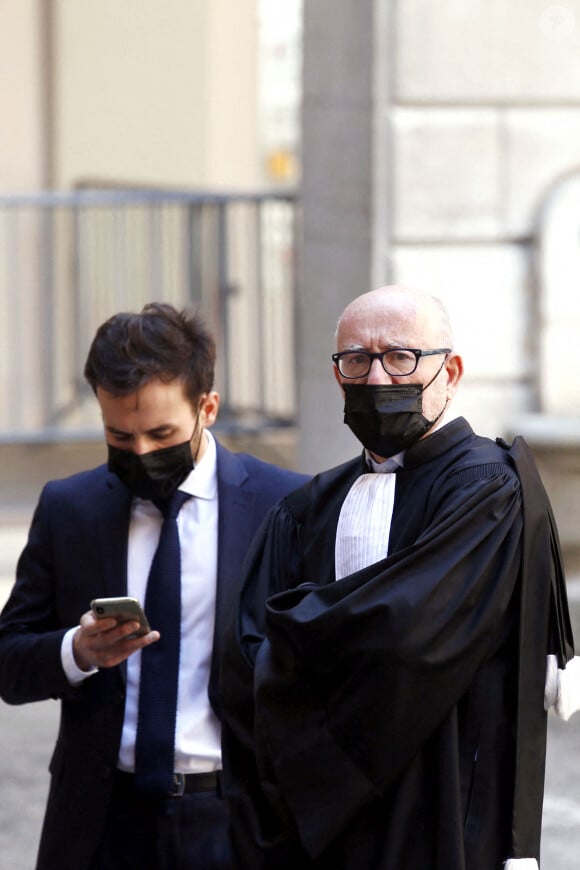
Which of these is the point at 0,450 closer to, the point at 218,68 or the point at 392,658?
the point at 218,68

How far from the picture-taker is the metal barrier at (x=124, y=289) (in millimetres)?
8570

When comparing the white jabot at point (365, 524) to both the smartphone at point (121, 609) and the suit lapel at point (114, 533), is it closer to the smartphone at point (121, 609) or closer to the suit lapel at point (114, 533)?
the smartphone at point (121, 609)

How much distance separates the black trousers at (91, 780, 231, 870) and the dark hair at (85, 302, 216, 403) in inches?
31.7

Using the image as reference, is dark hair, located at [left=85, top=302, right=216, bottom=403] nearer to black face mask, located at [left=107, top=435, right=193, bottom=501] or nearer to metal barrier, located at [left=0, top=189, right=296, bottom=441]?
black face mask, located at [left=107, top=435, right=193, bottom=501]

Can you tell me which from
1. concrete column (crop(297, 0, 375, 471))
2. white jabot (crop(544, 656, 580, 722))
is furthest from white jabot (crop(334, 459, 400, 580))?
concrete column (crop(297, 0, 375, 471))

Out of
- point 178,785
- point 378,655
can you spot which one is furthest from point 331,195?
point 378,655

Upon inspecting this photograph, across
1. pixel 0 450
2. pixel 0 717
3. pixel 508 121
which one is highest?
pixel 508 121

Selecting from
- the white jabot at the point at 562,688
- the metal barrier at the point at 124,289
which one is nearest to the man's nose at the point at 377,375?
A: the white jabot at the point at 562,688

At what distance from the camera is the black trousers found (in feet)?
9.80

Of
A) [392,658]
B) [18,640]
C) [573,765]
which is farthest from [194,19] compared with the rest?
[392,658]

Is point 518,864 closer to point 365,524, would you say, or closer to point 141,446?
point 365,524

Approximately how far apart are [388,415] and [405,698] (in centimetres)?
49

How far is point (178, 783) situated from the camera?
9.83 feet

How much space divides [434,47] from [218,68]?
4.98 metres
